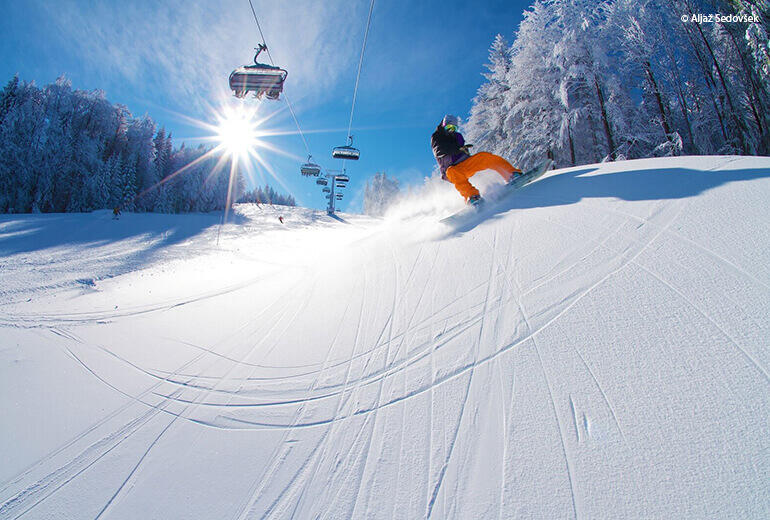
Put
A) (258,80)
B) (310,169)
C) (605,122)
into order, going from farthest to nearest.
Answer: (310,169) → (605,122) → (258,80)

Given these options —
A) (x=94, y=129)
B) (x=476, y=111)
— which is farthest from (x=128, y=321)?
(x=94, y=129)

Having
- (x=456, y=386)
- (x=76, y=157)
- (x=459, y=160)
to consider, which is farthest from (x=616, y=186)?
(x=76, y=157)

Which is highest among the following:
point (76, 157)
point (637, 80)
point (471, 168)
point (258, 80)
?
point (76, 157)

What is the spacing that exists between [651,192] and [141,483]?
5.75 m

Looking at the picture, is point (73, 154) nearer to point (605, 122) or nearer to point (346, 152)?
point (346, 152)

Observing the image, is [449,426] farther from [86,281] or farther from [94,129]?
[94,129]

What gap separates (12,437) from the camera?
5.85 ft

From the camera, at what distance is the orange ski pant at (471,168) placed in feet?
18.0

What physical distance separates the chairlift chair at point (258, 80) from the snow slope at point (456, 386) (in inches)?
254
